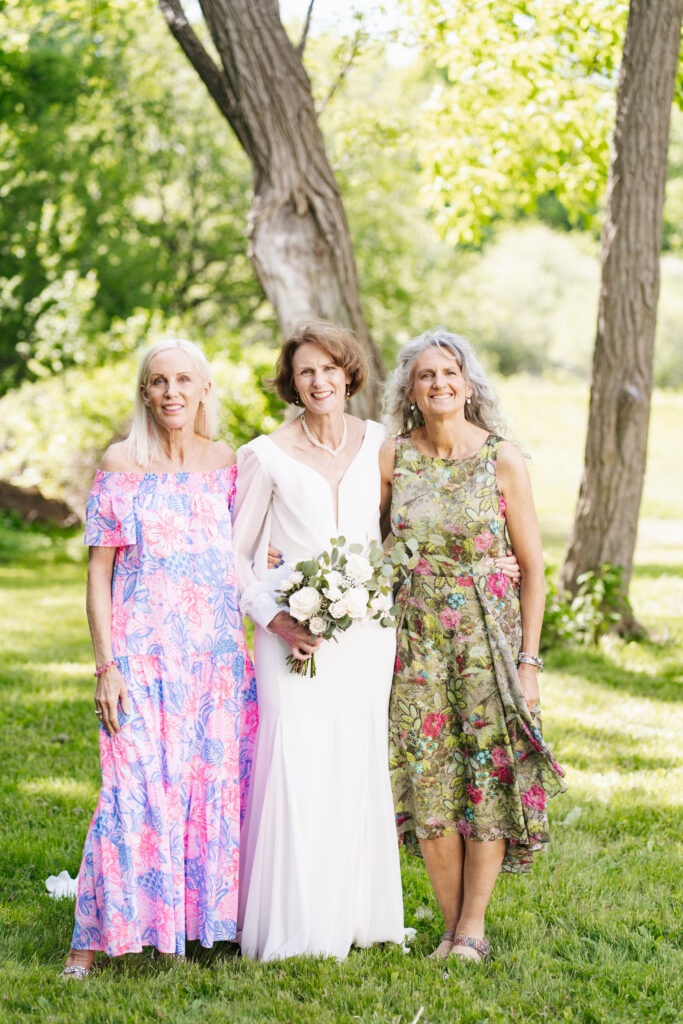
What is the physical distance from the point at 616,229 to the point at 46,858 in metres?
5.59

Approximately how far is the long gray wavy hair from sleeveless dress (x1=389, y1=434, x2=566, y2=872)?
12 cm

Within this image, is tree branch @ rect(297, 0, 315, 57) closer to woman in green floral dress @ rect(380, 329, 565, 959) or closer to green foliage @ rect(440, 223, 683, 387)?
woman in green floral dress @ rect(380, 329, 565, 959)

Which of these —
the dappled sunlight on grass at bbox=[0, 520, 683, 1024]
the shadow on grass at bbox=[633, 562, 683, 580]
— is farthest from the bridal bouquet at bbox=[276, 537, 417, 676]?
the shadow on grass at bbox=[633, 562, 683, 580]

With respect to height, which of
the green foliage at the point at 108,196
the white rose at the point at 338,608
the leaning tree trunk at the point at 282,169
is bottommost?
the white rose at the point at 338,608

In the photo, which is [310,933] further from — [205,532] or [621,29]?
[621,29]

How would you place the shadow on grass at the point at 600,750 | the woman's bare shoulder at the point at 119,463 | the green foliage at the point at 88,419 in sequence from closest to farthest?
the woman's bare shoulder at the point at 119,463 < the shadow on grass at the point at 600,750 < the green foliage at the point at 88,419

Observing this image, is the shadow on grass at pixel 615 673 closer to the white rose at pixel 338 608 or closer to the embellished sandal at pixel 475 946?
the embellished sandal at pixel 475 946

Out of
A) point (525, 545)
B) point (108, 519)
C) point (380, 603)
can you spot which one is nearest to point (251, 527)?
point (108, 519)

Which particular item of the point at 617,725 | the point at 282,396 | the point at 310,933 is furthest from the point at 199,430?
Result: the point at 617,725

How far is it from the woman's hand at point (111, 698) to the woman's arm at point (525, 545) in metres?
1.37

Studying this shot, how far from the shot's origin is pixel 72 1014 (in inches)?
122

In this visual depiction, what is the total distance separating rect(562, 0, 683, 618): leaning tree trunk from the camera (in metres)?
6.92

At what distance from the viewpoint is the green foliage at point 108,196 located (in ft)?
48.9

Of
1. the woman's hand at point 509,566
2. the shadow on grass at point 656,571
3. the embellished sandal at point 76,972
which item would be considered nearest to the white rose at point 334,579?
the woman's hand at point 509,566
